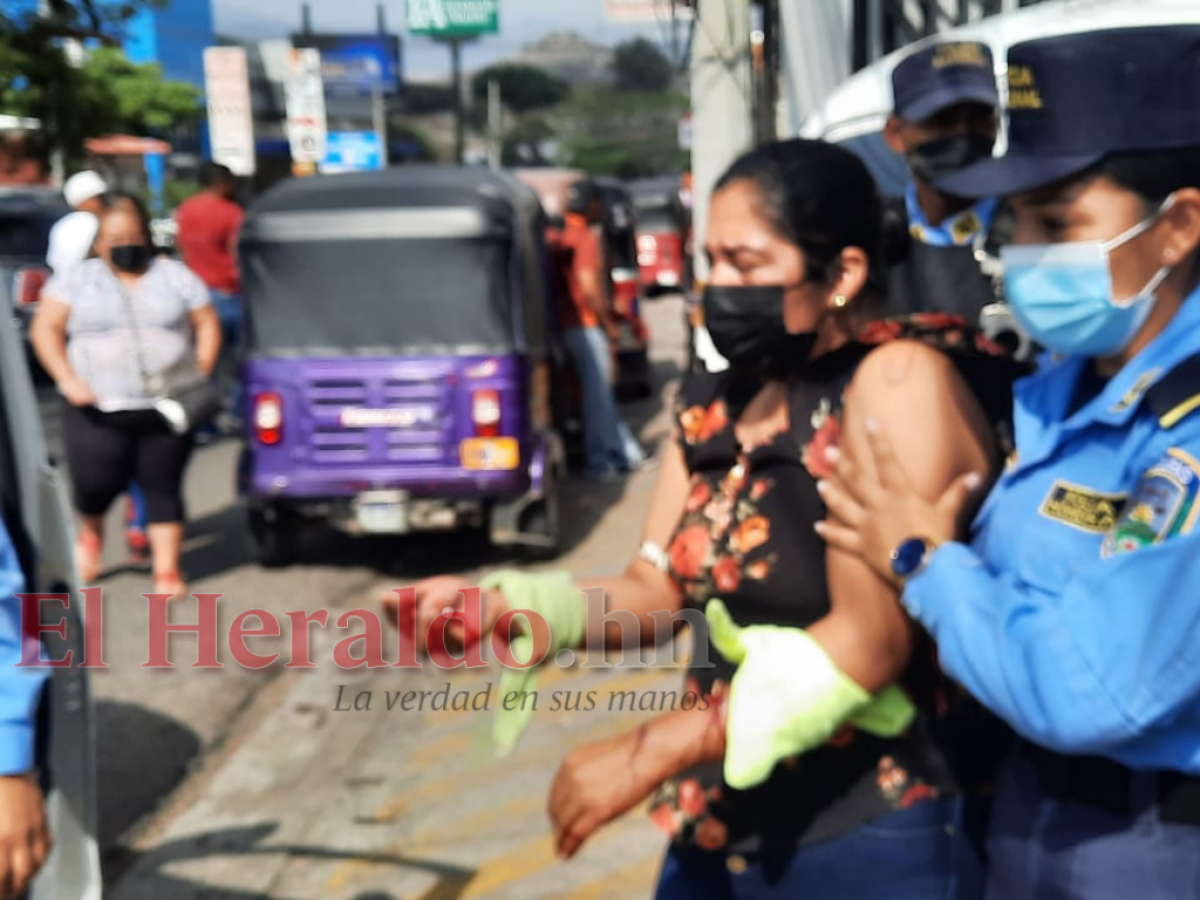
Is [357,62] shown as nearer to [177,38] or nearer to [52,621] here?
[177,38]

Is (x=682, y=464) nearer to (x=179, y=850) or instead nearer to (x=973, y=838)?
(x=973, y=838)

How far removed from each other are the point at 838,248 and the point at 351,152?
2031 cm

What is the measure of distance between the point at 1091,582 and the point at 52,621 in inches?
72.1

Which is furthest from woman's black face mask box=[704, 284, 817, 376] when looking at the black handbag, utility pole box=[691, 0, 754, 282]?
the black handbag

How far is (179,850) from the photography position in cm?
453

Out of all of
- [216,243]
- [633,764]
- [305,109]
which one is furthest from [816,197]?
[305,109]

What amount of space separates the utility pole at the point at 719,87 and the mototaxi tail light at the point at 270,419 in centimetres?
236

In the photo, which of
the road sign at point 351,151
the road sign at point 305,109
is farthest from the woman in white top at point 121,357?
the road sign at point 351,151

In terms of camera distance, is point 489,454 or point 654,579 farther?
point 489,454

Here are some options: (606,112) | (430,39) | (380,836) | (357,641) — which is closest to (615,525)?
(357,641)

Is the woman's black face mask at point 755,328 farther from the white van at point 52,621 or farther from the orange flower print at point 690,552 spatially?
the white van at point 52,621

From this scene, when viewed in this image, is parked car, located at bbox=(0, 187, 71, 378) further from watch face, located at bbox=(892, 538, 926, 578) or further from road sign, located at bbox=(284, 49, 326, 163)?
watch face, located at bbox=(892, 538, 926, 578)

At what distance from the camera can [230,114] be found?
17578 mm

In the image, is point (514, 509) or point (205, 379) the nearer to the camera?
point (205, 379)
